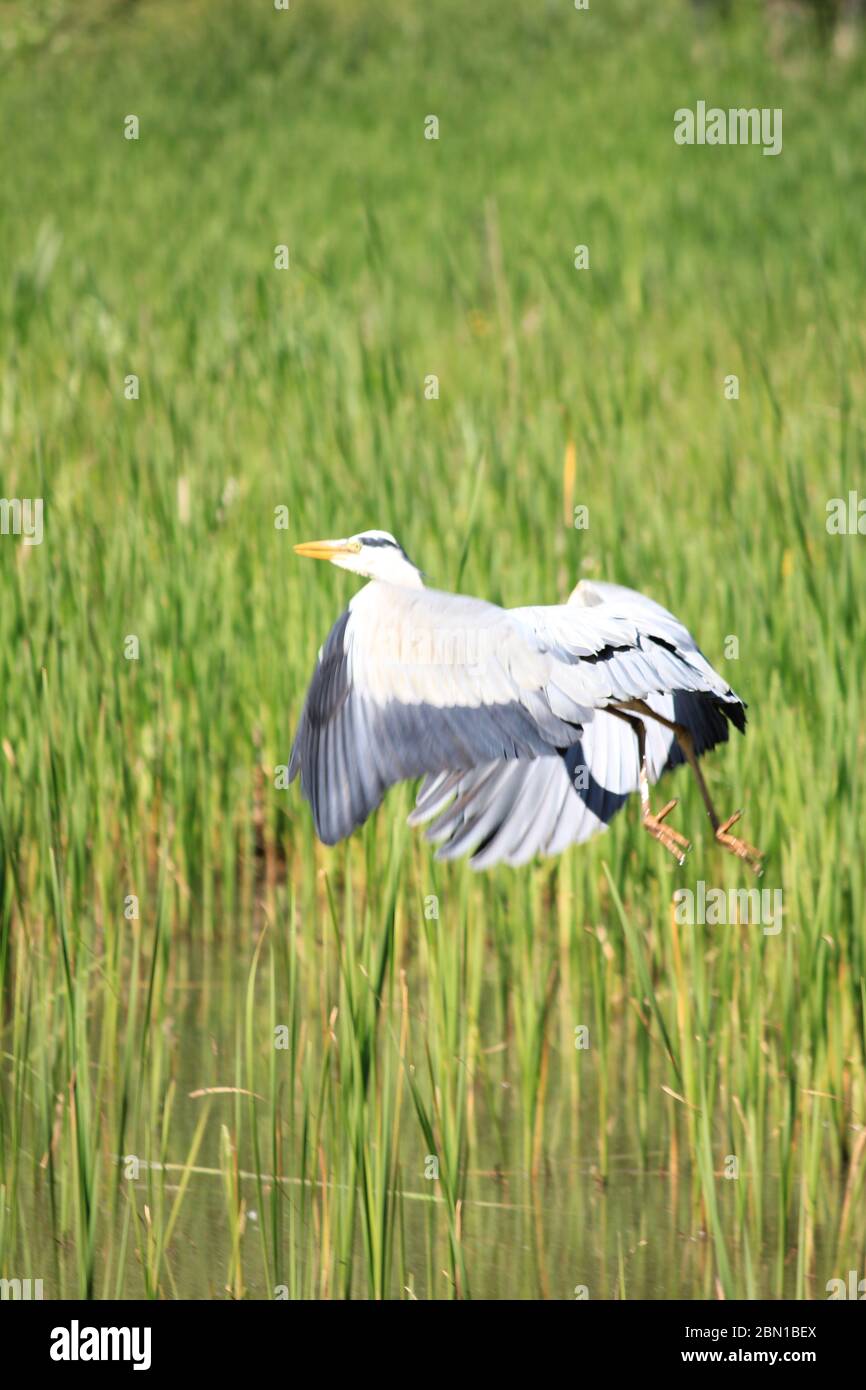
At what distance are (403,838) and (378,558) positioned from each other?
40cm

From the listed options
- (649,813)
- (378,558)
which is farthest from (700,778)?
(378,558)

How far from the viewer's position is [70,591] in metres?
3.65

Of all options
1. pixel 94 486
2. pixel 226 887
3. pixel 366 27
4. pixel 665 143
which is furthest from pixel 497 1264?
pixel 366 27

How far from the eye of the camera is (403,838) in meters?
2.13

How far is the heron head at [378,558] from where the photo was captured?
7.34 ft

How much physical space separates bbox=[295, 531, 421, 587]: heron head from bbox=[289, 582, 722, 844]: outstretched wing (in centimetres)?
11

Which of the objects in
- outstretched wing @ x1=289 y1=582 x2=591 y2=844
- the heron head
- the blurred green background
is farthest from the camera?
the blurred green background

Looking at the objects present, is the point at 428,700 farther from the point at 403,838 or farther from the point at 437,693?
the point at 403,838

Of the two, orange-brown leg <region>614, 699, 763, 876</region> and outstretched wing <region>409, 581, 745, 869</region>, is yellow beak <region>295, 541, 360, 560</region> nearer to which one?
outstretched wing <region>409, 581, 745, 869</region>

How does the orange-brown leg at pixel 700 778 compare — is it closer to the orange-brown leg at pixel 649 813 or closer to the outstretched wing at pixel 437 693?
the orange-brown leg at pixel 649 813

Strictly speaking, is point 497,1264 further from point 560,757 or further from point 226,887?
point 226,887

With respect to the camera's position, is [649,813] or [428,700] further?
[649,813]

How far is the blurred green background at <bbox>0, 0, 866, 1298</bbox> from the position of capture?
7.80 ft

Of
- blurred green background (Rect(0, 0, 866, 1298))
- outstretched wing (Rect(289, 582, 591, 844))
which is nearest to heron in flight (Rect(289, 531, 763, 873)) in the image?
outstretched wing (Rect(289, 582, 591, 844))
